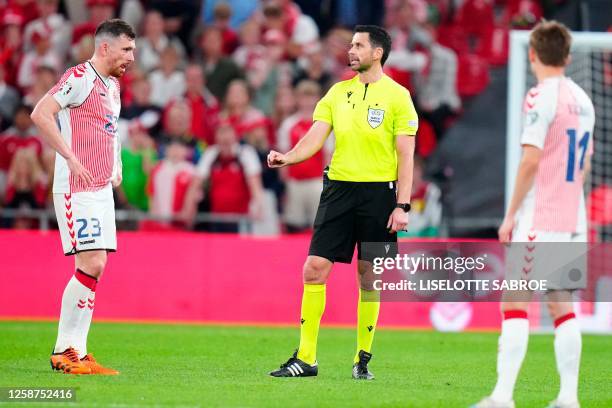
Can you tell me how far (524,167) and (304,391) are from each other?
7.68 feet

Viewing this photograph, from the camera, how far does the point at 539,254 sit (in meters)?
7.93

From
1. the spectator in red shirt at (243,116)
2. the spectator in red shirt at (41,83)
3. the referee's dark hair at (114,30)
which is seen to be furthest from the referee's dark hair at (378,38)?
the spectator in red shirt at (41,83)

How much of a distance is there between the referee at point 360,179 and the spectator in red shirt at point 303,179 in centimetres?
729

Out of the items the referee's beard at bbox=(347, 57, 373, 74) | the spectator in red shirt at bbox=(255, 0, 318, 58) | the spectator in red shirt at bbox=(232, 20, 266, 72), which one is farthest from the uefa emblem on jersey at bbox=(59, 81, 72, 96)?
the spectator in red shirt at bbox=(255, 0, 318, 58)

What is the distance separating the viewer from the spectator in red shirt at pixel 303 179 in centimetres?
1734

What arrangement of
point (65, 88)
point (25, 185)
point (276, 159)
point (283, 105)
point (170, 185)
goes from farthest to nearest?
point (283, 105), point (25, 185), point (170, 185), point (65, 88), point (276, 159)

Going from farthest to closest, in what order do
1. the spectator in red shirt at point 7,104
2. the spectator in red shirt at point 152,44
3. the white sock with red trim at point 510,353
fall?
the spectator in red shirt at point 152,44 → the spectator in red shirt at point 7,104 → the white sock with red trim at point 510,353

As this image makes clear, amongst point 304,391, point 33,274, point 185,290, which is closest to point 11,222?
point 33,274

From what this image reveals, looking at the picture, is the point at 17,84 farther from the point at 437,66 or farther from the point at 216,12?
the point at 437,66

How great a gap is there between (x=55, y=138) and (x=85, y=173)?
1.15 feet

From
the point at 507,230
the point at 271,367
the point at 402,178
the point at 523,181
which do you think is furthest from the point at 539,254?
the point at 271,367

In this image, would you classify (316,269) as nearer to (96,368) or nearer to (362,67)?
(362,67)

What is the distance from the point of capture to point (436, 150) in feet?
61.4

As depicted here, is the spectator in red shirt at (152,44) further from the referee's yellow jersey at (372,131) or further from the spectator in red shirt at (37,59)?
the referee's yellow jersey at (372,131)
